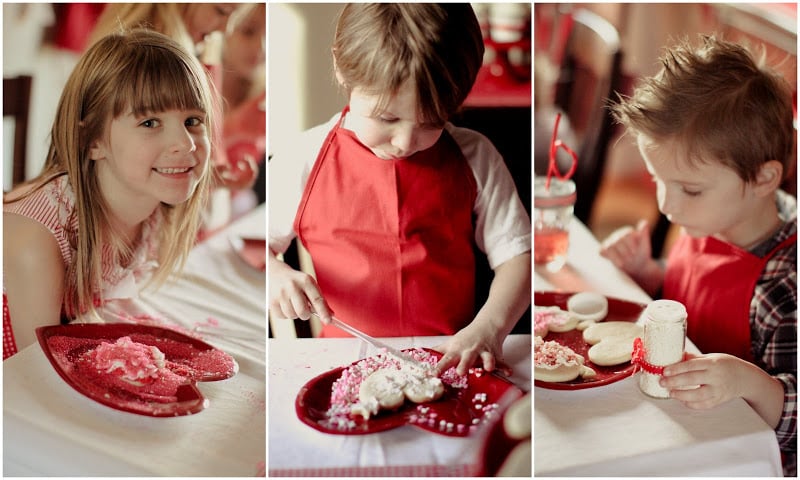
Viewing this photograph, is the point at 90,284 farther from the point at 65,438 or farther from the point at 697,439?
the point at 697,439

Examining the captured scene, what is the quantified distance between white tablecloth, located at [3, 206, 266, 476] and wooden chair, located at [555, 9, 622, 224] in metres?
0.63

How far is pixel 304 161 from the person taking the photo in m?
1.46

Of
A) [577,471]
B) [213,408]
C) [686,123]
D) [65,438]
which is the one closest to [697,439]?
[577,471]

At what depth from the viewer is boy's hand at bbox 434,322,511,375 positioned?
4.65 feet

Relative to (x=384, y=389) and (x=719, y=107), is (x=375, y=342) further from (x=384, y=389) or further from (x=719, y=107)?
(x=719, y=107)

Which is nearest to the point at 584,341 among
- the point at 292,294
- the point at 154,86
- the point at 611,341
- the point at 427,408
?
the point at 611,341

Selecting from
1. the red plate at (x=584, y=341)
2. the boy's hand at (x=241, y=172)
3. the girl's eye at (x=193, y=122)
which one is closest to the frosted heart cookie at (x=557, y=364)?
the red plate at (x=584, y=341)

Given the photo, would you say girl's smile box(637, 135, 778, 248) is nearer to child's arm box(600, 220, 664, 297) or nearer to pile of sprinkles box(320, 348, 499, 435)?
child's arm box(600, 220, 664, 297)

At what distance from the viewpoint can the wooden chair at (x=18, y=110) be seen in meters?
1.47

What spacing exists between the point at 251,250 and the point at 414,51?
0.49 metres

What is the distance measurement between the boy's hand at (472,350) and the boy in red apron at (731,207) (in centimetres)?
32

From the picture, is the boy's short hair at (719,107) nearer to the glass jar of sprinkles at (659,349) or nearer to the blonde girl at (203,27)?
the glass jar of sprinkles at (659,349)

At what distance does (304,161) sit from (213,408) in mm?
470

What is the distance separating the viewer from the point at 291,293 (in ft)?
4.78
